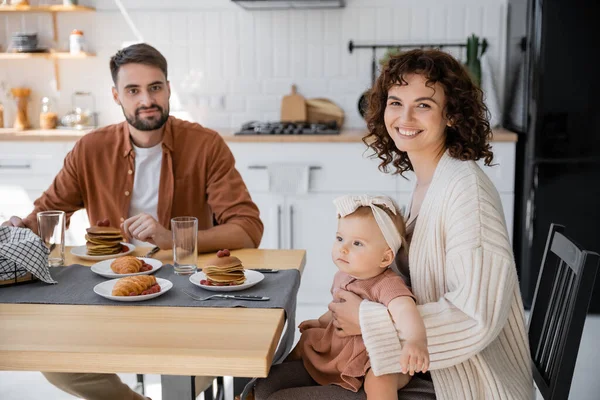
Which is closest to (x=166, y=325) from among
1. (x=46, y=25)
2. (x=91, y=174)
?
(x=91, y=174)

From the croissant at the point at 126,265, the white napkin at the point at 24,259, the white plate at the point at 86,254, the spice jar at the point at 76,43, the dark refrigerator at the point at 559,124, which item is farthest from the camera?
the spice jar at the point at 76,43

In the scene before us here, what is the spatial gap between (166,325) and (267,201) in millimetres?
2622

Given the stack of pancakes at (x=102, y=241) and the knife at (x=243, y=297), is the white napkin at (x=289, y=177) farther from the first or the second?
the knife at (x=243, y=297)

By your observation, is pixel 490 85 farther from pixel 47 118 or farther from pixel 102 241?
pixel 102 241

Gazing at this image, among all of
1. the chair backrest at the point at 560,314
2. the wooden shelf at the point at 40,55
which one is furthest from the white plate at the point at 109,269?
the wooden shelf at the point at 40,55

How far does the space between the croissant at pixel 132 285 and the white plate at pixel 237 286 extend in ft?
0.38

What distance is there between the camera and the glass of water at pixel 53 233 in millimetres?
1976

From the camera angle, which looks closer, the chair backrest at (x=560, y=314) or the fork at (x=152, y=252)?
the chair backrest at (x=560, y=314)

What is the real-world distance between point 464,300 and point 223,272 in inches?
22.6

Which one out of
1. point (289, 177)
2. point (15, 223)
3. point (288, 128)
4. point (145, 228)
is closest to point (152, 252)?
point (145, 228)

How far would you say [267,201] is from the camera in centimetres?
411

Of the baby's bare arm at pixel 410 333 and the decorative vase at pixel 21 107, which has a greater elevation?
the decorative vase at pixel 21 107

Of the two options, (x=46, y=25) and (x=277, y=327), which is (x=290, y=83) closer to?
(x=46, y=25)

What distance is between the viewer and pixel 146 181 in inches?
103
